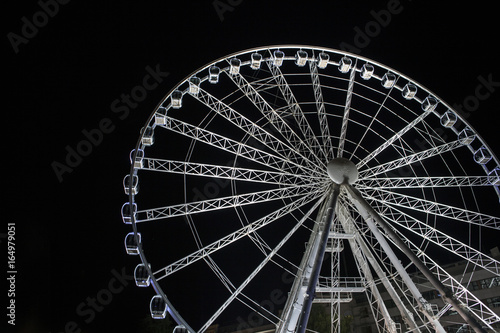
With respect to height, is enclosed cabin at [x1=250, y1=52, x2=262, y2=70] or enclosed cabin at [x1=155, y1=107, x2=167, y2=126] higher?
enclosed cabin at [x1=250, y1=52, x2=262, y2=70]

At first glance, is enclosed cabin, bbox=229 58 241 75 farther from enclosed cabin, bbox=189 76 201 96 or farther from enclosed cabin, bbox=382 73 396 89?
enclosed cabin, bbox=382 73 396 89

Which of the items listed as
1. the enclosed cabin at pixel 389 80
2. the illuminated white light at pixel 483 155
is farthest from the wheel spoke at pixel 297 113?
the illuminated white light at pixel 483 155

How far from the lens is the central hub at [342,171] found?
16297 millimetres

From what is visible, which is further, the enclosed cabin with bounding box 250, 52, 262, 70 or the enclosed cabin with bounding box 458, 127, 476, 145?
the enclosed cabin with bounding box 458, 127, 476, 145

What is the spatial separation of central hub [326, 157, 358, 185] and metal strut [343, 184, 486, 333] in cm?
33

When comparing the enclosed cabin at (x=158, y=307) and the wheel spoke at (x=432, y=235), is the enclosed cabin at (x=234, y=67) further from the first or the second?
the enclosed cabin at (x=158, y=307)

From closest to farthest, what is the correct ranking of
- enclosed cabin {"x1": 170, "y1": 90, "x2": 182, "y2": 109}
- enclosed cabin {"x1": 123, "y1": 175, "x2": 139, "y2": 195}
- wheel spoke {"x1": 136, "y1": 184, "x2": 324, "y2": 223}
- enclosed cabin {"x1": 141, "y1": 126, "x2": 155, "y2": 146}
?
Result: 1. enclosed cabin {"x1": 123, "y1": 175, "x2": 139, "y2": 195}
2. wheel spoke {"x1": 136, "y1": 184, "x2": 324, "y2": 223}
3. enclosed cabin {"x1": 141, "y1": 126, "x2": 155, "y2": 146}
4. enclosed cabin {"x1": 170, "y1": 90, "x2": 182, "y2": 109}

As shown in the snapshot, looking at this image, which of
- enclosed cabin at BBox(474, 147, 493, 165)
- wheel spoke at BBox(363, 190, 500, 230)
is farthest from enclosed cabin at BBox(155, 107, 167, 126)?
enclosed cabin at BBox(474, 147, 493, 165)

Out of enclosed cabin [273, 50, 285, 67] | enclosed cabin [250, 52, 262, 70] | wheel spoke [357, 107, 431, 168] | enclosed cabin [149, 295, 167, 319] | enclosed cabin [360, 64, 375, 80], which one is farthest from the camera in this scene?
enclosed cabin [360, 64, 375, 80]

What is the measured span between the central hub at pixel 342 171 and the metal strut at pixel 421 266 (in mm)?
332

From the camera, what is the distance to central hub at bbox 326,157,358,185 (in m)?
16.3

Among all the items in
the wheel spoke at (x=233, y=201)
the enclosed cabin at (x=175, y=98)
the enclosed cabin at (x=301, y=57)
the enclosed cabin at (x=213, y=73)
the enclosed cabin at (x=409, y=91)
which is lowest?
the wheel spoke at (x=233, y=201)

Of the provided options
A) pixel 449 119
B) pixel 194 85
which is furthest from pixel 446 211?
pixel 194 85

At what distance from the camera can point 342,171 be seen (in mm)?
16500
